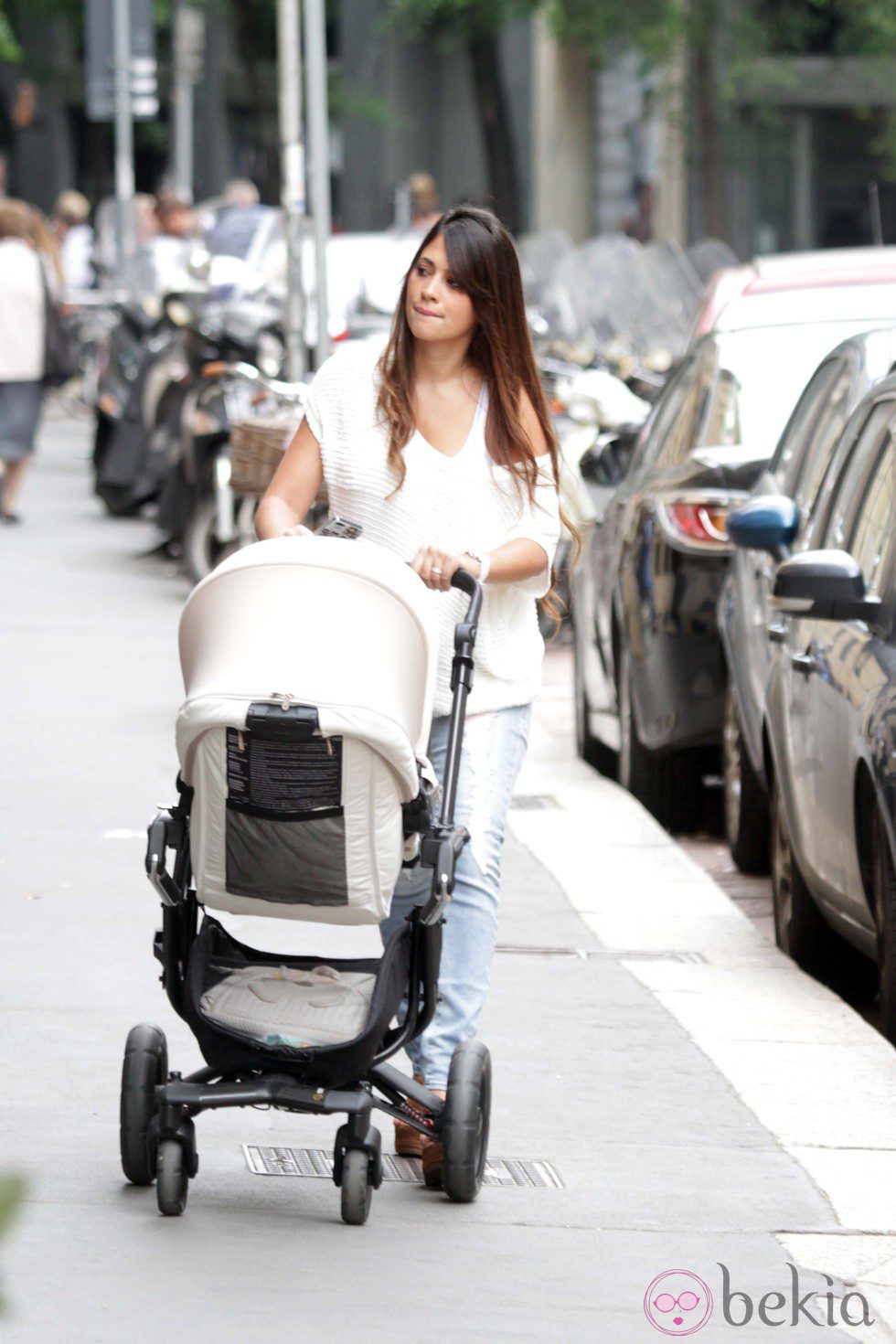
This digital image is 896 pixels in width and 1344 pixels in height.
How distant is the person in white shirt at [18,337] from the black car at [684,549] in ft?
27.0

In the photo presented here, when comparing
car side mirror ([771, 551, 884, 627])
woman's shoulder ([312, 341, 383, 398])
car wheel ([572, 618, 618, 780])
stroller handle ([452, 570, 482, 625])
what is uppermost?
woman's shoulder ([312, 341, 383, 398])

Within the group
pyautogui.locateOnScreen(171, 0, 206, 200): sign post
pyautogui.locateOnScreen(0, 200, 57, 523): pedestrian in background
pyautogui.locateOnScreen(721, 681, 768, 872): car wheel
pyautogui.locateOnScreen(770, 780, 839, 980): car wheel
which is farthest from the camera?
pyautogui.locateOnScreen(171, 0, 206, 200): sign post

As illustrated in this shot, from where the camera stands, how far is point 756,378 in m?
9.38

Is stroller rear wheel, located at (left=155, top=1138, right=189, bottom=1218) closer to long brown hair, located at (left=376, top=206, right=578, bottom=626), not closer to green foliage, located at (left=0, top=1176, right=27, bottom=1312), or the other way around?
long brown hair, located at (left=376, top=206, right=578, bottom=626)

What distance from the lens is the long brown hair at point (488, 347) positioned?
486 centimetres

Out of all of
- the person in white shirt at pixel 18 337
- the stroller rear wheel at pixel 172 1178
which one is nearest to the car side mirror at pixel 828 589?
the stroller rear wheel at pixel 172 1178

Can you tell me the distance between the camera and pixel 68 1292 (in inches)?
162

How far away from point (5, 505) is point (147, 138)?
3534 cm

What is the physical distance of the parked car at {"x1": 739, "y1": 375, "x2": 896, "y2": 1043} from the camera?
19.7 ft

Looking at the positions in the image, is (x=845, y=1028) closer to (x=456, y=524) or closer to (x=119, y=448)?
(x=456, y=524)

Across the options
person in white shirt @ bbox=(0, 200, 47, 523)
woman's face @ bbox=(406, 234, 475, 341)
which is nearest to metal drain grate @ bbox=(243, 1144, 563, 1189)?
woman's face @ bbox=(406, 234, 475, 341)

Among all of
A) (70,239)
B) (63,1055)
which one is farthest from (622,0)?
(63,1055)

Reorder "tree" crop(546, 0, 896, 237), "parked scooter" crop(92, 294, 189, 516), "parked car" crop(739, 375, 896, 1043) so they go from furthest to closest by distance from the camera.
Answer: "tree" crop(546, 0, 896, 237)
"parked scooter" crop(92, 294, 189, 516)
"parked car" crop(739, 375, 896, 1043)

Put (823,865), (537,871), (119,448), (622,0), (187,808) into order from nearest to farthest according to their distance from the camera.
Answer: (187,808) → (823,865) → (537,871) → (119,448) → (622,0)
